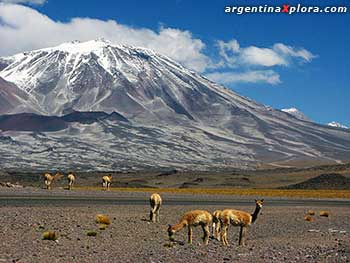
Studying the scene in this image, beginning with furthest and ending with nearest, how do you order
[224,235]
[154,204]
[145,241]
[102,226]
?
1. [154,204]
2. [102,226]
3. [145,241]
4. [224,235]

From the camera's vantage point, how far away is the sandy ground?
805 inches

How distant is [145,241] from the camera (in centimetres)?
2542

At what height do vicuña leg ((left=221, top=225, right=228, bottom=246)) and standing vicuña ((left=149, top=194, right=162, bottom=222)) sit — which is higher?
standing vicuña ((left=149, top=194, right=162, bottom=222))

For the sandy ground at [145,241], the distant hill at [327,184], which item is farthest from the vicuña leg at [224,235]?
the distant hill at [327,184]

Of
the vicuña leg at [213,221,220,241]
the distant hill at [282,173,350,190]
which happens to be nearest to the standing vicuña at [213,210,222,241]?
the vicuña leg at [213,221,220,241]

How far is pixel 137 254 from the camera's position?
21.5 meters

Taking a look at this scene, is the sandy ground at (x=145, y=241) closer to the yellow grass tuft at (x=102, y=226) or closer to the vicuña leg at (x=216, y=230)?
the yellow grass tuft at (x=102, y=226)

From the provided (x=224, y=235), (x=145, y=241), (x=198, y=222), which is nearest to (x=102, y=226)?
(x=145, y=241)

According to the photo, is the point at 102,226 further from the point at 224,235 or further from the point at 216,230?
the point at 224,235

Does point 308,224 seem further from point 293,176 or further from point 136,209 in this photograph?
point 293,176

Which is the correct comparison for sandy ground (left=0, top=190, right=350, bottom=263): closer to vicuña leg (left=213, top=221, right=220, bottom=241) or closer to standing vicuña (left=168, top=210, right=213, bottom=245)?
standing vicuña (left=168, top=210, right=213, bottom=245)

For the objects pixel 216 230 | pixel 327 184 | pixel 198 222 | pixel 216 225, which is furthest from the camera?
pixel 327 184

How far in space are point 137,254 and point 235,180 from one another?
12156 cm

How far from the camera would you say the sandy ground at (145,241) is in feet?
67.1
